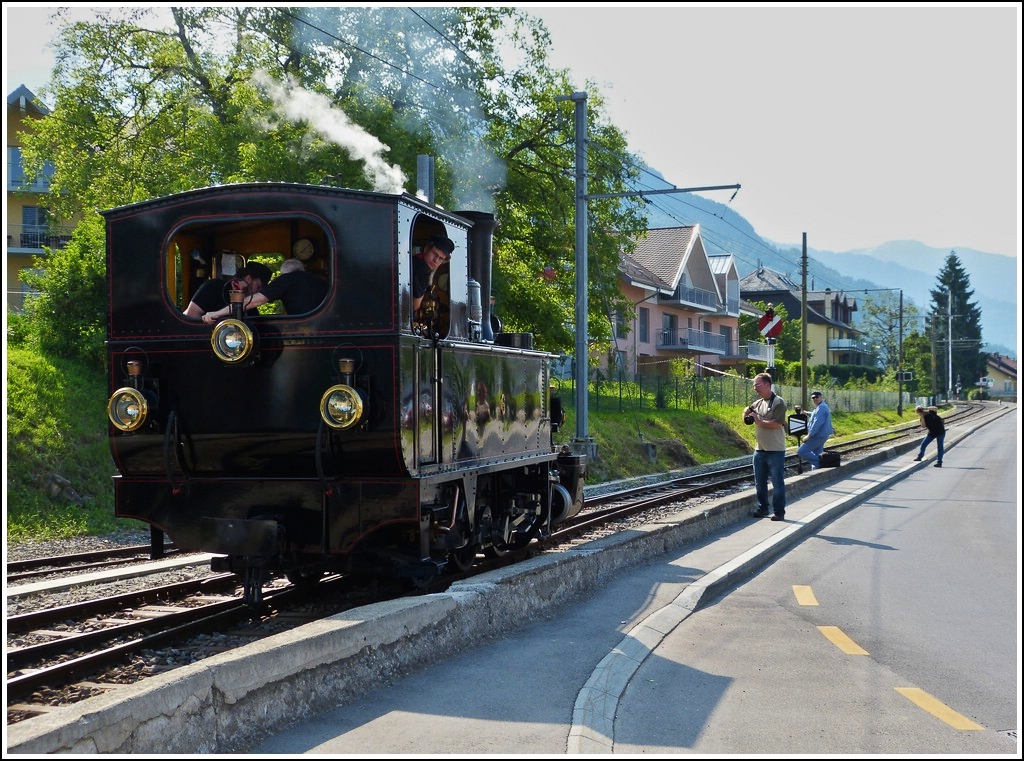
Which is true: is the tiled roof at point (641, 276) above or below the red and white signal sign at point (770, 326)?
above

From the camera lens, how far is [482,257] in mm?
8844

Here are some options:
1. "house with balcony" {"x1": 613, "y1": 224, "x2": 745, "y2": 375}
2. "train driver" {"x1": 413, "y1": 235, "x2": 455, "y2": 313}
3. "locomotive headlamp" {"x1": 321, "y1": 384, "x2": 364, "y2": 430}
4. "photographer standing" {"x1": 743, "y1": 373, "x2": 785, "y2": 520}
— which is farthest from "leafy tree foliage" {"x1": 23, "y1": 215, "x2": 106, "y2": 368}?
"house with balcony" {"x1": 613, "y1": 224, "x2": 745, "y2": 375}

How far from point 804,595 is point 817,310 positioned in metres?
96.8

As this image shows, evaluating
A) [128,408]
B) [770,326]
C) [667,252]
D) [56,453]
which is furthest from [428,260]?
[667,252]

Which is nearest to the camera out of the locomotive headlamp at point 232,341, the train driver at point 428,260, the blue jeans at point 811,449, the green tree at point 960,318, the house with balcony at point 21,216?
the locomotive headlamp at point 232,341

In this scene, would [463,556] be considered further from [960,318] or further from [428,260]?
[960,318]

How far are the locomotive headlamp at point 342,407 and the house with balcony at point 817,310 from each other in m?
88.2

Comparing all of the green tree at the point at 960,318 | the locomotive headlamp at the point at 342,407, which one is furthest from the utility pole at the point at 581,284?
the green tree at the point at 960,318

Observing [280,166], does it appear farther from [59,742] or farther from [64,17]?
[59,742]

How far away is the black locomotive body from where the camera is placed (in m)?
6.65

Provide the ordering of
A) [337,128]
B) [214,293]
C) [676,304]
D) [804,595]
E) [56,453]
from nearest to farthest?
[214,293] → [804,595] → [56,453] → [337,128] → [676,304]

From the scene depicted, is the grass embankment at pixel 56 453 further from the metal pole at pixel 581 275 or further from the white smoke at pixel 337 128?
the white smoke at pixel 337 128

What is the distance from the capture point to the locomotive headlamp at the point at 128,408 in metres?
6.86

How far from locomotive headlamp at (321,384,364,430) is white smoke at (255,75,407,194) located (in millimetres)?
9557
